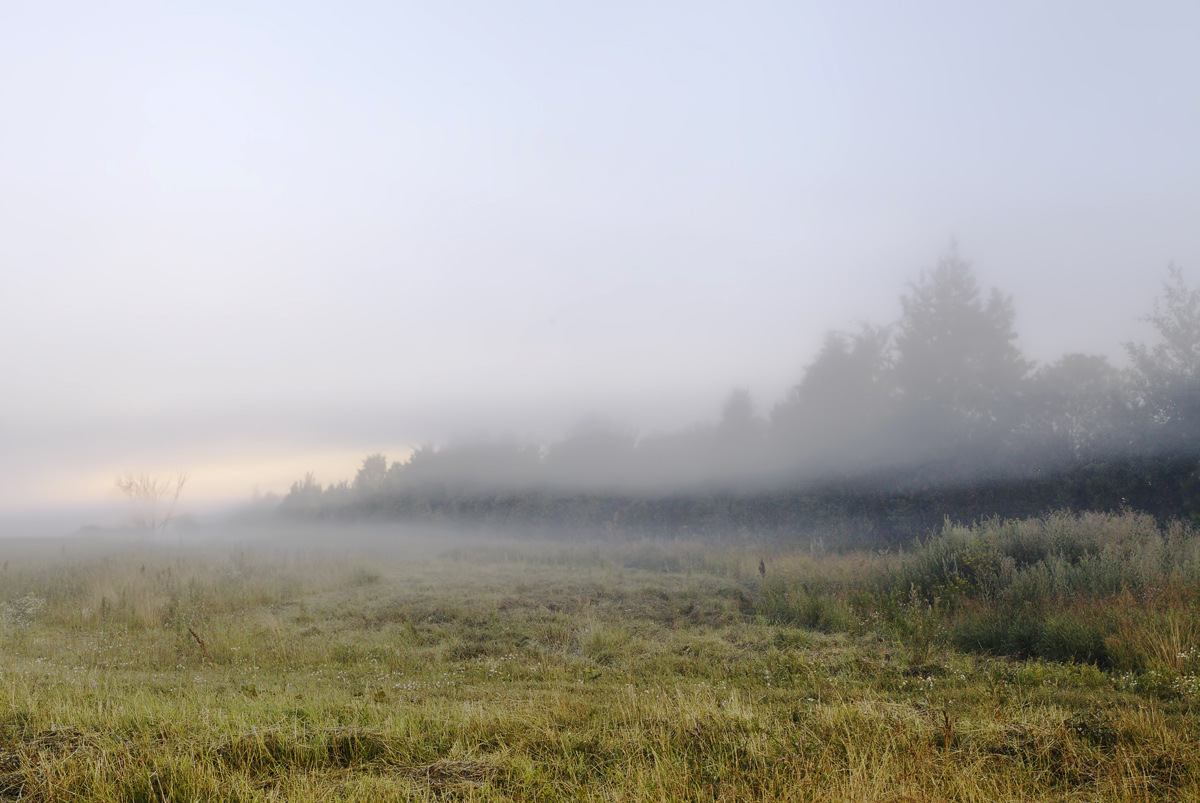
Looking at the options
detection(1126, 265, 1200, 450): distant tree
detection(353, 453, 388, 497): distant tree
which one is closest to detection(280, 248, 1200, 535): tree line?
detection(1126, 265, 1200, 450): distant tree

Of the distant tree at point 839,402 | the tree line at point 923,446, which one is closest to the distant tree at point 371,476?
the tree line at point 923,446

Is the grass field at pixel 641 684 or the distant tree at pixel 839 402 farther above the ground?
the distant tree at pixel 839 402

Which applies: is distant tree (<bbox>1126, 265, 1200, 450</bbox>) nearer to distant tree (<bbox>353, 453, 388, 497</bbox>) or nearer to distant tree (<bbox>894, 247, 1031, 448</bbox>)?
distant tree (<bbox>894, 247, 1031, 448</bbox>)

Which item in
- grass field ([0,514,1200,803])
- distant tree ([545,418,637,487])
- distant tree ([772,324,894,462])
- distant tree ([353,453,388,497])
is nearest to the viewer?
grass field ([0,514,1200,803])

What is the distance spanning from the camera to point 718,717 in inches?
186

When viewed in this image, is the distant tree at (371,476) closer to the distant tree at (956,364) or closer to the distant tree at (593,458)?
the distant tree at (593,458)

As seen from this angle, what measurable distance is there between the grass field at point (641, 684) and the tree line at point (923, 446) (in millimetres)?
5152

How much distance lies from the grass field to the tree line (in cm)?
515

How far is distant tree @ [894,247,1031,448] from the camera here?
20.6m

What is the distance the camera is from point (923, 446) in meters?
21.0

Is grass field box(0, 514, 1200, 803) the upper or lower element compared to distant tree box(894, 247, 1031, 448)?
lower

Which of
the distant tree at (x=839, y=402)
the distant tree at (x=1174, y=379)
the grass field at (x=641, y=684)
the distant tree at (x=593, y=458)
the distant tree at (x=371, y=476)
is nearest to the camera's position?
the grass field at (x=641, y=684)

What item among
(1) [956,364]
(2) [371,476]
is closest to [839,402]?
Answer: (1) [956,364]

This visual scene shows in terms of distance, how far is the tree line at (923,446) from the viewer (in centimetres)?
1602
